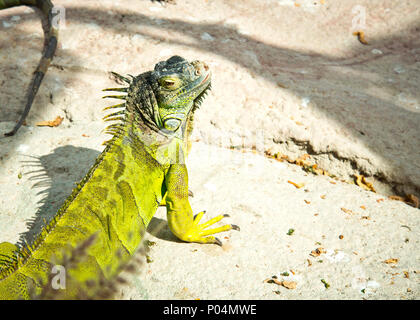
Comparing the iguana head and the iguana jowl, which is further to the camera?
the iguana head

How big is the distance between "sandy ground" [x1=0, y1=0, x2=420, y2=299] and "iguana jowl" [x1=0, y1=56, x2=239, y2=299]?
10.4 inches

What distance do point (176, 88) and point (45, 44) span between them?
3.42 m

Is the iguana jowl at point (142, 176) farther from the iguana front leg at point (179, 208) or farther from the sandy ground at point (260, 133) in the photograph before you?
the sandy ground at point (260, 133)

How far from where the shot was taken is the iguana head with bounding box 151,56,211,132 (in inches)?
Answer: 116

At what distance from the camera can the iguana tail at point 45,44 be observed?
15.0 feet

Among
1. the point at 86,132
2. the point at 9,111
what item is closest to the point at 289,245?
the point at 86,132

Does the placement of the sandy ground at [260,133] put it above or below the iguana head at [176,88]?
below

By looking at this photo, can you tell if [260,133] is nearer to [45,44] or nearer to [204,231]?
[204,231]

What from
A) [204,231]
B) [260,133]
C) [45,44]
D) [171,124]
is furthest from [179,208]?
[45,44]

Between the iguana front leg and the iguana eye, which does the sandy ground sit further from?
the iguana eye

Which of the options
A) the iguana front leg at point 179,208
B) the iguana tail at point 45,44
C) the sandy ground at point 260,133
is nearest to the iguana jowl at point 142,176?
the iguana front leg at point 179,208

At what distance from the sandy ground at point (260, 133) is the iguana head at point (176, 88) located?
93 centimetres

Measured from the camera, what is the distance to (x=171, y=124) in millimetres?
3018

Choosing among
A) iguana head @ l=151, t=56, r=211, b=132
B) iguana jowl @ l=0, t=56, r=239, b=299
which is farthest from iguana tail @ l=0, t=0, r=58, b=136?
iguana head @ l=151, t=56, r=211, b=132
